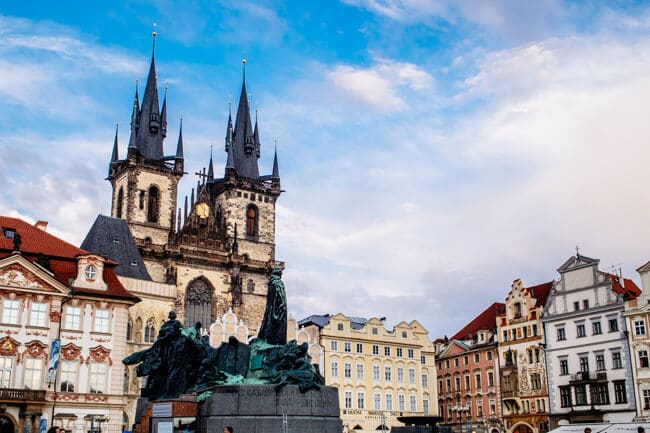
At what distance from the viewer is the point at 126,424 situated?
43562mm

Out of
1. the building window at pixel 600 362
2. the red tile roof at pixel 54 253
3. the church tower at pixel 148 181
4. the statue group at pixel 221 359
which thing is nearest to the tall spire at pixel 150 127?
the church tower at pixel 148 181

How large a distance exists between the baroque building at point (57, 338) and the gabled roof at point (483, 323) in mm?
30523

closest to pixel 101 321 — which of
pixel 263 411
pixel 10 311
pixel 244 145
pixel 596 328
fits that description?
pixel 10 311

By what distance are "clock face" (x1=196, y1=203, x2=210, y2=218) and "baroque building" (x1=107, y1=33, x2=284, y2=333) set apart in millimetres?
100

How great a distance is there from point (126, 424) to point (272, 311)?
2822 centimetres

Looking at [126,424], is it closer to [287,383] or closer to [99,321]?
[99,321]

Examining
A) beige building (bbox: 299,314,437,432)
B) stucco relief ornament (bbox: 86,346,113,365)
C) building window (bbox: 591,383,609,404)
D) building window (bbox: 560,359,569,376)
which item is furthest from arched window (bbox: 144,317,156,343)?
building window (bbox: 591,383,609,404)

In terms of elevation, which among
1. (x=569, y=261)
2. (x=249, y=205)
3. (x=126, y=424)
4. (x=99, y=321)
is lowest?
(x=126, y=424)

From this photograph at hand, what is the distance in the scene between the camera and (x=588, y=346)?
47.5m

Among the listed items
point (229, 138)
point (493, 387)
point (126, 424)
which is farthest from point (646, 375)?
point (229, 138)

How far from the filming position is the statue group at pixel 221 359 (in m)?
17.9

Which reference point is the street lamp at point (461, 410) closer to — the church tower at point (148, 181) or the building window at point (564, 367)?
the building window at point (564, 367)

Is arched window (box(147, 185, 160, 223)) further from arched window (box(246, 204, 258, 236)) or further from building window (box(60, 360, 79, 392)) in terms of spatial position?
building window (box(60, 360, 79, 392))

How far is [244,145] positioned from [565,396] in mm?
38545
